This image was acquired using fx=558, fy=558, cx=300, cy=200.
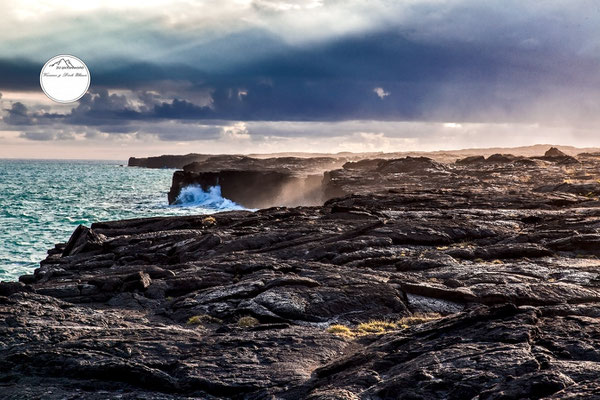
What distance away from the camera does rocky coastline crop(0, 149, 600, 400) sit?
1251cm

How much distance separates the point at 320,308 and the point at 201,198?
9829cm

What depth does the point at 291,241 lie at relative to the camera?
3419 cm

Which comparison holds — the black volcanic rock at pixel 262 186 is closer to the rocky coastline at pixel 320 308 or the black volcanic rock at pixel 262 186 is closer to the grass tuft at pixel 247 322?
the rocky coastline at pixel 320 308

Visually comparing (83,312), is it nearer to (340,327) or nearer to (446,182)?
(340,327)

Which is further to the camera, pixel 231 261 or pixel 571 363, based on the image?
pixel 231 261

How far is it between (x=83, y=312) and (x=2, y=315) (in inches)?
137

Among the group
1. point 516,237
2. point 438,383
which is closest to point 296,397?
point 438,383

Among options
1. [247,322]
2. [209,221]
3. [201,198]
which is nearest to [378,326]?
[247,322]

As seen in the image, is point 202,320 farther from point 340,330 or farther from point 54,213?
point 54,213

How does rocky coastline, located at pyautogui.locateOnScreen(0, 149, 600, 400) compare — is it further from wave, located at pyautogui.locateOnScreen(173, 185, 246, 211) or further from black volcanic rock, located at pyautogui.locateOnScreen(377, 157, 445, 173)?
wave, located at pyautogui.locateOnScreen(173, 185, 246, 211)

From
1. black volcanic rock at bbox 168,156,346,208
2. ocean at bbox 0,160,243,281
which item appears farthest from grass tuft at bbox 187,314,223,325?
black volcanic rock at bbox 168,156,346,208

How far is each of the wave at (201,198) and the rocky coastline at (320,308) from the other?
66265 millimetres

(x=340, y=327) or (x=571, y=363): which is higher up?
(x=571, y=363)

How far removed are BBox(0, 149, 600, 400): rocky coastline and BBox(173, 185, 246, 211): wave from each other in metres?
66.3
